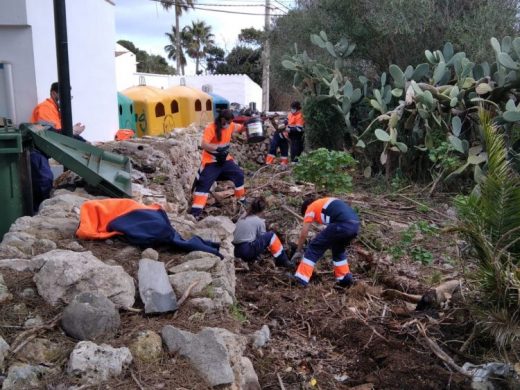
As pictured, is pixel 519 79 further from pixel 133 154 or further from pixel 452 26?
pixel 133 154

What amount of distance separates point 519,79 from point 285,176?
13.6 ft

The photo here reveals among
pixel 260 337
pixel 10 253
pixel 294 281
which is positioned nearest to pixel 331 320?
pixel 294 281

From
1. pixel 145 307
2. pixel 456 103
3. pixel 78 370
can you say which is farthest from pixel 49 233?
pixel 456 103

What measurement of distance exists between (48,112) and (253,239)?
3135mm

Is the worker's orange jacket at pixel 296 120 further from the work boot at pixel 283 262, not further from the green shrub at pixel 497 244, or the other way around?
the green shrub at pixel 497 244

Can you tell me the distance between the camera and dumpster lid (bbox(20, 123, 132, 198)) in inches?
196

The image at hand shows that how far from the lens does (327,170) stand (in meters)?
8.17

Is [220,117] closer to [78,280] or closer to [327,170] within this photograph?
[327,170]

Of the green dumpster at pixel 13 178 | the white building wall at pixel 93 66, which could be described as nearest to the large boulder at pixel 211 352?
the green dumpster at pixel 13 178

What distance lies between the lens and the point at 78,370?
2.61m

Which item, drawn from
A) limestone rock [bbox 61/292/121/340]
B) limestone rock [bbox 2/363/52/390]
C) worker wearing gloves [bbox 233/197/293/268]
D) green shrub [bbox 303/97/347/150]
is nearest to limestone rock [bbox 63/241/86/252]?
limestone rock [bbox 61/292/121/340]

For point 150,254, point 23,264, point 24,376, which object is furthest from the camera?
point 150,254

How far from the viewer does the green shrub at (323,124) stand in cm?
1088

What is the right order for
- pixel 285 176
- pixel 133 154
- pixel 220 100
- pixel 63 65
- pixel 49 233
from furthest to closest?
pixel 220 100
pixel 285 176
pixel 133 154
pixel 63 65
pixel 49 233
